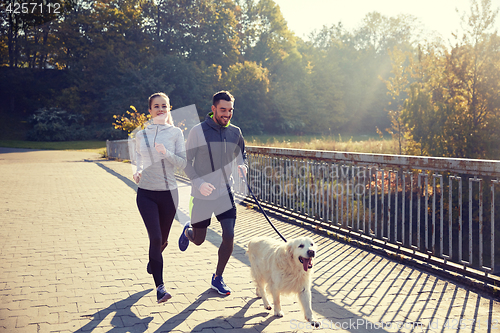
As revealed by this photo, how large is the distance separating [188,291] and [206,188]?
3.94ft

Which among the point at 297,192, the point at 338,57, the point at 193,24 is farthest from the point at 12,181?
the point at 338,57

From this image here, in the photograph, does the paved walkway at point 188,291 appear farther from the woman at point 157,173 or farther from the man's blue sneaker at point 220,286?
the woman at point 157,173

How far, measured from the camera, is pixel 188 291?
465 centimetres

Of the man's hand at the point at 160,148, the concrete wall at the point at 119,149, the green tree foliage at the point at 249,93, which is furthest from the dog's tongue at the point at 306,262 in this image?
the green tree foliage at the point at 249,93

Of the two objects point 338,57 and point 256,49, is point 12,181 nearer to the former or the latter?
point 256,49

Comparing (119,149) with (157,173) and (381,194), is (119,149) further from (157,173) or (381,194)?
(157,173)

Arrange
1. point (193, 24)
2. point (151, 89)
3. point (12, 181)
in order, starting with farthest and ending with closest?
1. point (193, 24)
2. point (151, 89)
3. point (12, 181)

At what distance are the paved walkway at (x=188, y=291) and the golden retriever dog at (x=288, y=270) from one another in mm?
221

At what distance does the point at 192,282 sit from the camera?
4957 mm

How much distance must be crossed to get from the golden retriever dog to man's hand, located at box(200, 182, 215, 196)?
767mm

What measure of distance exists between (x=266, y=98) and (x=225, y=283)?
55197mm

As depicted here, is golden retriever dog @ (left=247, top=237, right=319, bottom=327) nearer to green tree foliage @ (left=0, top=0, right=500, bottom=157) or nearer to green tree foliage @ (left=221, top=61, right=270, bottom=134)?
green tree foliage @ (left=0, top=0, right=500, bottom=157)

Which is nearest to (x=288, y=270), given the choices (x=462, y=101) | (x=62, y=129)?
(x=462, y=101)

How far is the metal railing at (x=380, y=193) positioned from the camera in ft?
17.0
